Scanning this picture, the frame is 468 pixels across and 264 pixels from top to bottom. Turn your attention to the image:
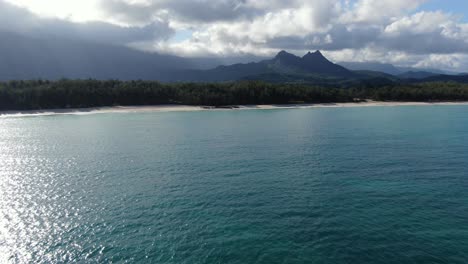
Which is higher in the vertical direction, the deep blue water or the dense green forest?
the dense green forest

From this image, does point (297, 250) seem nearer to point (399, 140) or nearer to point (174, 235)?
point (174, 235)

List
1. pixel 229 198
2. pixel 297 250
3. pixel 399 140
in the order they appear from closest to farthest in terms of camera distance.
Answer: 1. pixel 297 250
2. pixel 229 198
3. pixel 399 140

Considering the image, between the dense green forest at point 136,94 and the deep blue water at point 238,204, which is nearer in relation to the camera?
the deep blue water at point 238,204

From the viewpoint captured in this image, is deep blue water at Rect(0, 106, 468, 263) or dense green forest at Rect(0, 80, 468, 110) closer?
deep blue water at Rect(0, 106, 468, 263)

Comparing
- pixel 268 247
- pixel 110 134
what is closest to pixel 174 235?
pixel 268 247

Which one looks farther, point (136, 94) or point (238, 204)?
point (136, 94)

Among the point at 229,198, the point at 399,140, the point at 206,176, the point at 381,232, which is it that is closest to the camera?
the point at 381,232

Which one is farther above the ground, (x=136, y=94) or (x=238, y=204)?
(x=136, y=94)

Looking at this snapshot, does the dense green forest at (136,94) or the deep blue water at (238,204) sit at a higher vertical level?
the dense green forest at (136,94)
